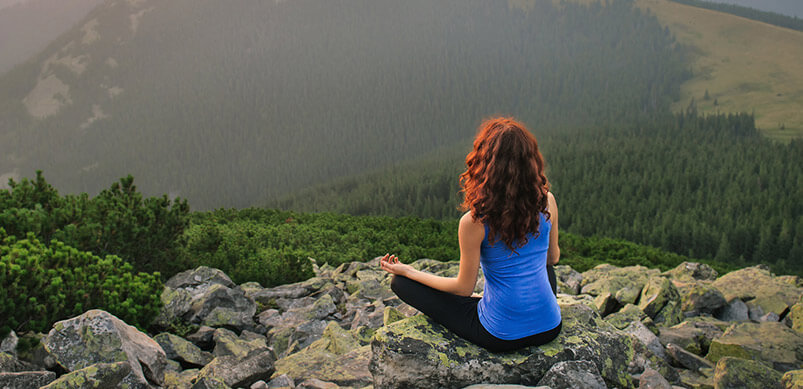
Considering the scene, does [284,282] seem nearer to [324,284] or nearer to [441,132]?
[324,284]

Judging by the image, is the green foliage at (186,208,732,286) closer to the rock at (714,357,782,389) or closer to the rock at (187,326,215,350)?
the rock at (187,326,215,350)

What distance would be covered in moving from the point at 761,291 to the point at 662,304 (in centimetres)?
269

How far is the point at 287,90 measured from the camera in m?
181

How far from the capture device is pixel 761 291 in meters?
10.1

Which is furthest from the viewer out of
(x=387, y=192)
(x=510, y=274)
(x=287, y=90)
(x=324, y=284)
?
(x=287, y=90)

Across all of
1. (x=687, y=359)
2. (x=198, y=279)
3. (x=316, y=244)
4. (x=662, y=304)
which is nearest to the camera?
(x=687, y=359)

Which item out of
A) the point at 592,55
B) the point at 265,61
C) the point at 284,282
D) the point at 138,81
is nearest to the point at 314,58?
the point at 265,61

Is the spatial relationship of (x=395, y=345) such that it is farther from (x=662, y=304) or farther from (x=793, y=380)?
(x=662, y=304)

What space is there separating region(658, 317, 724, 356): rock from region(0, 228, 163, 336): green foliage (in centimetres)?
771

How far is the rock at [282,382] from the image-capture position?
5.65 meters

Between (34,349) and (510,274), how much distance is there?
5365 millimetres

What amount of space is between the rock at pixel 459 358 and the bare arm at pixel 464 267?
47 cm

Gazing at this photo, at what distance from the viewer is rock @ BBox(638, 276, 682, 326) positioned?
29.2ft

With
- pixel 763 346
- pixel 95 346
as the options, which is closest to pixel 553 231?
pixel 763 346
